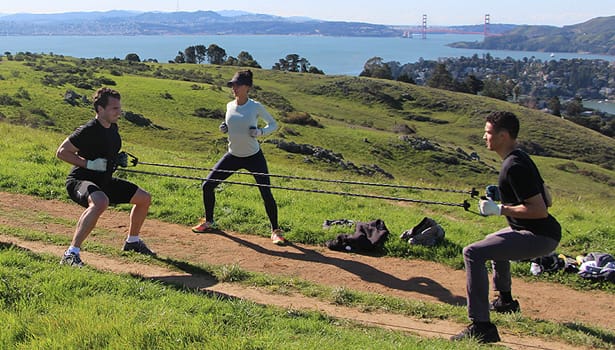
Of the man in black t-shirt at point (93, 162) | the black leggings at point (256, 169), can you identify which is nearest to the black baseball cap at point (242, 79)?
the black leggings at point (256, 169)

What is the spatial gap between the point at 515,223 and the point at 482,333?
1.13 m

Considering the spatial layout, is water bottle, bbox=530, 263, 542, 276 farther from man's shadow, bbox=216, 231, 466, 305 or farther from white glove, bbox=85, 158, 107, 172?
white glove, bbox=85, 158, 107, 172

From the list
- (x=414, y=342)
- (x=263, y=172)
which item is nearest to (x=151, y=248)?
(x=263, y=172)

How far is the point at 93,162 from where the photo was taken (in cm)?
720

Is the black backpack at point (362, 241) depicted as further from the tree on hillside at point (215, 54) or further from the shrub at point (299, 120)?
the tree on hillside at point (215, 54)

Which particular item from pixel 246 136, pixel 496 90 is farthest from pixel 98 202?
pixel 496 90

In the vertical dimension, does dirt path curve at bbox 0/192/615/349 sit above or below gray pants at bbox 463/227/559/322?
below

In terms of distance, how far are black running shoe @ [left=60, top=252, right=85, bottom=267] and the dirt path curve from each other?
17.4 inches

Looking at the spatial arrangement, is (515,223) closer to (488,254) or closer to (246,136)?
(488,254)

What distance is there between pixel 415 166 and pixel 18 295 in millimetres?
38283

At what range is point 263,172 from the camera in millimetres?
9016

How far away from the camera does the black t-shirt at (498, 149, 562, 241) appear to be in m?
5.52

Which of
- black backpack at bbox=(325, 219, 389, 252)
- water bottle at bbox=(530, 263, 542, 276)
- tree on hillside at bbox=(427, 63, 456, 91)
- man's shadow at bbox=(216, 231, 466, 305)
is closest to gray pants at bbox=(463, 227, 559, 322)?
man's shadow at bbox=(216, 231, 466, 305)

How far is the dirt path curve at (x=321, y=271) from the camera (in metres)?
6.55
